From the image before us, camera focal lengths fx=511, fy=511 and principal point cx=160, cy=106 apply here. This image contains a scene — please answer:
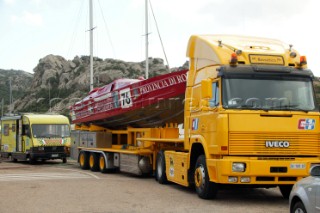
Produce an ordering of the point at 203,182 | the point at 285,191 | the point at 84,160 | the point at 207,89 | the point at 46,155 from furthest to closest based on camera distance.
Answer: the point at 46,155 < the point at 84,160 < the point at 285,191 < the point at 203,182 < the point at 207,89

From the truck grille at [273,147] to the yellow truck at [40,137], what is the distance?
17.1 meters

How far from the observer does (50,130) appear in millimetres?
26750

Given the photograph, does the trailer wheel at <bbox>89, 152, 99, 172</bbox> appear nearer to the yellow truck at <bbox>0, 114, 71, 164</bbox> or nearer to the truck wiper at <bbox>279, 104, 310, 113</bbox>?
the yellow truck at <bbox>0, 114, 71, 164</bbox>

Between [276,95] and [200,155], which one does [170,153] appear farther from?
[276,95]

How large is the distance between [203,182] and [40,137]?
16.3 m

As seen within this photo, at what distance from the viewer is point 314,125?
10984mm

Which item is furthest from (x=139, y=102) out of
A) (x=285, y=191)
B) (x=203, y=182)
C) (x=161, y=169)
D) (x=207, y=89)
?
(x=285, y=191)

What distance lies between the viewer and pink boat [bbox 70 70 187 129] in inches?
593

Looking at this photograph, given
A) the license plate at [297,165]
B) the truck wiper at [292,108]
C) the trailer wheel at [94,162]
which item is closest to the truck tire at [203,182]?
the license plate at [297,165]

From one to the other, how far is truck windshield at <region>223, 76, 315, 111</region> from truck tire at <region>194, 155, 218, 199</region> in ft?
5.53

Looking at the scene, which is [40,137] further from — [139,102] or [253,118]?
[253,118]

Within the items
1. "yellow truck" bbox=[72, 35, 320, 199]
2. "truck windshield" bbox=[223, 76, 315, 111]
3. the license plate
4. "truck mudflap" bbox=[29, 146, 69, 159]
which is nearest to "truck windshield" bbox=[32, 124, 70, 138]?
"truck mudflap" bbox=[29, 146, 69, 159]

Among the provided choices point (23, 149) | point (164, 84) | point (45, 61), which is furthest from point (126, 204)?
point (45, 61)

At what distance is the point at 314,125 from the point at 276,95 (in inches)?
40.6
